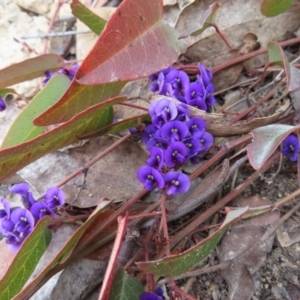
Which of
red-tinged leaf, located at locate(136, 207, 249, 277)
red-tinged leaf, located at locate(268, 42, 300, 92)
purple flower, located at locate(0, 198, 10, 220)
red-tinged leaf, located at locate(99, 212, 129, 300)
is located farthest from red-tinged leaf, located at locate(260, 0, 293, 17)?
purple flower, located at locate(0, 198, 10, 220)

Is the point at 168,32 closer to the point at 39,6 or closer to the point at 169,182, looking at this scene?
the point at 169,182

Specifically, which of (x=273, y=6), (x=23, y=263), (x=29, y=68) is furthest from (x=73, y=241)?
(x=273, y=6)

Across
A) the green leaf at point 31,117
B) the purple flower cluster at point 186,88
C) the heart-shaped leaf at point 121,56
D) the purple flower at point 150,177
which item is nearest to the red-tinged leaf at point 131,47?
the heart-shaped leaf at point 121,56

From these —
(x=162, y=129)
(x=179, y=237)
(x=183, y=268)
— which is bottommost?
(x=179, y=237)

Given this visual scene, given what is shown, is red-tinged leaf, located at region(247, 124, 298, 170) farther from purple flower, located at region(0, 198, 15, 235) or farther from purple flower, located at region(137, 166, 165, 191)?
purple flower, located at region(0, 198, 15, 235)

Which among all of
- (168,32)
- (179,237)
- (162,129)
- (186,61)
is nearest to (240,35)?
(186,61)

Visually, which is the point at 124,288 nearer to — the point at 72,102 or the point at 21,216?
the point at 21,216

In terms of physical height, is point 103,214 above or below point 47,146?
below
